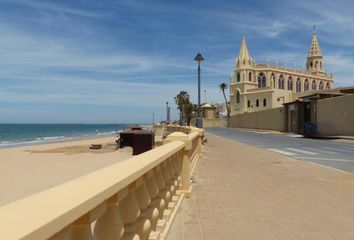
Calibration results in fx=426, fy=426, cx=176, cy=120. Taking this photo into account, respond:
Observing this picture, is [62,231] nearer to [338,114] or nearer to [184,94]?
[338,114]

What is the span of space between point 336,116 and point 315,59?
101m

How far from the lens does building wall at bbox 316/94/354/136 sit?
118 feet

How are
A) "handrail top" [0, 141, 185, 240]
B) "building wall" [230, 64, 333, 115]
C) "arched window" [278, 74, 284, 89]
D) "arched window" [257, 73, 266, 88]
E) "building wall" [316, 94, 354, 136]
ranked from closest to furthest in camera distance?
Answer: "handrail top" [0, 141, 185, 240]
"building wall" [316, 94, 354, 136]
"building wall" [230, 64, 333, 115]
"arched window" [257, 73, 266, 88]
"arched window" [278, 74, 284, 89]

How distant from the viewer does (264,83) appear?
11131 centimetres

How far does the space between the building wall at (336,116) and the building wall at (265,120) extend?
48.1 ft

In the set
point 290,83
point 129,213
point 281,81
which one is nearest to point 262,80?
point 281,81

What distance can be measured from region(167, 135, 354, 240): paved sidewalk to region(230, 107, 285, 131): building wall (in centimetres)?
4611

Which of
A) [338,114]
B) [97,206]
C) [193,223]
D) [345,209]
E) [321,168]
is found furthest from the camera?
[338,114]

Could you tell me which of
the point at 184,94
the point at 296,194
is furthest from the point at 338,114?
the point at 184,94

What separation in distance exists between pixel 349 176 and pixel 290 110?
42.1 m

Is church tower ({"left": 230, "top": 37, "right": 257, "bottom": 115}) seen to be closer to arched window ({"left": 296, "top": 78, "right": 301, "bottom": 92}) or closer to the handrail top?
arched window ({"left": 296, "top": 78, "right": 301, "bottom": 92})

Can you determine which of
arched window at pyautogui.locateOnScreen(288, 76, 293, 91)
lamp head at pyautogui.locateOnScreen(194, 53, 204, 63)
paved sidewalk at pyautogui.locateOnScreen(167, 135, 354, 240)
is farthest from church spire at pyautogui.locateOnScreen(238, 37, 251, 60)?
paved sidewalk at pyautogui.locateOnScreen(167, 135, 354, 240)

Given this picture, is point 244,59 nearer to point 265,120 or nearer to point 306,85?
point 306,85

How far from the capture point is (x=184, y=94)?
393 ft
